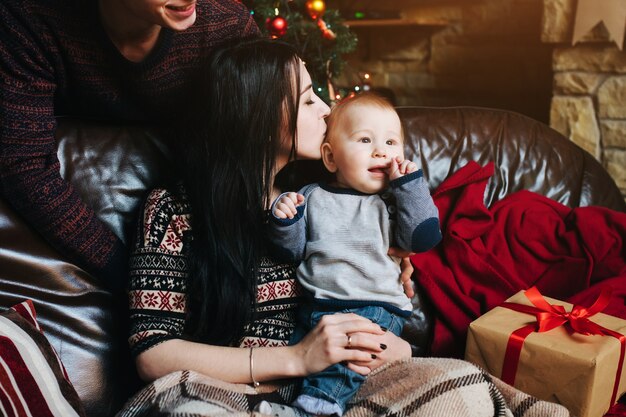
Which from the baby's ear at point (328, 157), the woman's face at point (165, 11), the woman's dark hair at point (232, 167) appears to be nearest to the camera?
the woman's face at point (165, 11)

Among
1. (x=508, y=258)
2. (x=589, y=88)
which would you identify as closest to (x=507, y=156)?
(x=508, y=258)

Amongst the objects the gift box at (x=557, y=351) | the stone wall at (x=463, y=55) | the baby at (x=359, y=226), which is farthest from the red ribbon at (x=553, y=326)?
the stone wall at (x=463, y=55)

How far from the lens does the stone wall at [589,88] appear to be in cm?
280

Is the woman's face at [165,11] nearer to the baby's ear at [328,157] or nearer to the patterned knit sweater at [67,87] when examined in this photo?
the patterned knit sweater at [67,87]

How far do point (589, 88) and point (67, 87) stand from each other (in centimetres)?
242

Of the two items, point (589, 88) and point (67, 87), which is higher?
point (67, 87)

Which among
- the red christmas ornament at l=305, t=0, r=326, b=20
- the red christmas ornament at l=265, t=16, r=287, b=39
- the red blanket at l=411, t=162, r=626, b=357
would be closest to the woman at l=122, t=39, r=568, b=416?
the red blanket at l=411, t=162, r=626, b=357

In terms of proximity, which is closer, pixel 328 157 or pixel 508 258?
pixel 328 157

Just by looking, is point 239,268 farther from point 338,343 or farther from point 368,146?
point 368,146

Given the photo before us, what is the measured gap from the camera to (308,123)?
1.38 meters

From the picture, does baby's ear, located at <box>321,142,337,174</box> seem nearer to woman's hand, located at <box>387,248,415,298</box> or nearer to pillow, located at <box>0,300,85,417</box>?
woman's hand, located at <box>387,248,415,298</box>

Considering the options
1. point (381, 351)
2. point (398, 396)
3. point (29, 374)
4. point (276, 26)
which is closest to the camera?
point (29, 374)

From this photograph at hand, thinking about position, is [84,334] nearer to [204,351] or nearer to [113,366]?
[113,366]

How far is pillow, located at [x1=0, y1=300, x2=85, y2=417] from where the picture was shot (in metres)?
1.06
